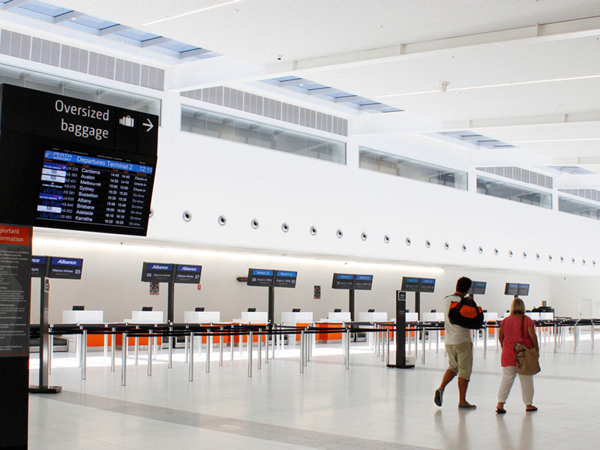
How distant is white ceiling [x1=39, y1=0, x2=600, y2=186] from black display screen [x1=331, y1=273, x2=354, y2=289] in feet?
22.1

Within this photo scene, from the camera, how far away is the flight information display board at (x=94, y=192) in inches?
222

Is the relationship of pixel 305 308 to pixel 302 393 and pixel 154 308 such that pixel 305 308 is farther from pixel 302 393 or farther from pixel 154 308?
pixel 302 393

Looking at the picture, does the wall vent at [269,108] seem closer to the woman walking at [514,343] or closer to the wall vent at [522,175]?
the wall vent at [522,175]

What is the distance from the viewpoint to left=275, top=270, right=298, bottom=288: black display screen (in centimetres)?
2034

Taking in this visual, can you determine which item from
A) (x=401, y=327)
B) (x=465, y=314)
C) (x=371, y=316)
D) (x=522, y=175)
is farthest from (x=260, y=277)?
(x=522, y=175)

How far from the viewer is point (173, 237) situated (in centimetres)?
1775

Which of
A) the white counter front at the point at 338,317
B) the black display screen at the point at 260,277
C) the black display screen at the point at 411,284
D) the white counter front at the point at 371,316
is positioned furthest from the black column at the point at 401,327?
the white counter front at the point at 371,316

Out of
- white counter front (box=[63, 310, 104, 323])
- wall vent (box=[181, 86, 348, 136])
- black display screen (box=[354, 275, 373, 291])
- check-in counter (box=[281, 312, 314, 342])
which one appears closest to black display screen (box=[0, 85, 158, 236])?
white counter front (box=[63, 310, 104, 323])

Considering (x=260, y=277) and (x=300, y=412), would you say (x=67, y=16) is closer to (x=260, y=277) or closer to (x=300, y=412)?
(x=260, y=277)

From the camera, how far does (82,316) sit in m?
17.2

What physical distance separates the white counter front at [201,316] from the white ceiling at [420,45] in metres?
6.25

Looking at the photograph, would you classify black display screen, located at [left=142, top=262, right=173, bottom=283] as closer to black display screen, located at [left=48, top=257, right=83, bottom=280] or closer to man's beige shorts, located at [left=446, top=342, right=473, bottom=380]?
black display screen, located at [left=48, top=257, right=83, bottom=280]

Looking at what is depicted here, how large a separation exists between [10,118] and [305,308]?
20.0 m

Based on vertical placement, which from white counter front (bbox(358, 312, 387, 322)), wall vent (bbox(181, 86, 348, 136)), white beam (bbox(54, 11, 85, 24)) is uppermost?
white beam (bbox(54, 11, 85, 24))
